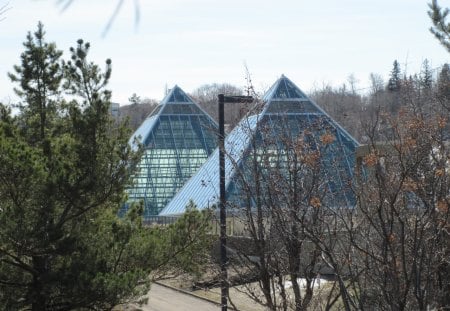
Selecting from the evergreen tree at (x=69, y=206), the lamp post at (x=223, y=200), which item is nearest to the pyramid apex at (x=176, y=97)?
the evergreen tree at (x=69, y=206)

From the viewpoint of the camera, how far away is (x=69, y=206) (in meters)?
12.5

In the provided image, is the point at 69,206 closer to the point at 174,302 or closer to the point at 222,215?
the point at 222,215

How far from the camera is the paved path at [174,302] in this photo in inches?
843

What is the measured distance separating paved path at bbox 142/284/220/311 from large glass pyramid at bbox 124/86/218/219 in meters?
15.9

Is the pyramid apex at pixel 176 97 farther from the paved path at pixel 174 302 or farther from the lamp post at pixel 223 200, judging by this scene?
the lamp post at pixel 223 200

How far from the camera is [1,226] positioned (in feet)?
37.2

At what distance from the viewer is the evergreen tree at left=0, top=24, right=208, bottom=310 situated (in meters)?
11.7

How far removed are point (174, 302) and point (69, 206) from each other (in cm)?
1105

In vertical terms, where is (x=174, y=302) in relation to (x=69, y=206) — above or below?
below

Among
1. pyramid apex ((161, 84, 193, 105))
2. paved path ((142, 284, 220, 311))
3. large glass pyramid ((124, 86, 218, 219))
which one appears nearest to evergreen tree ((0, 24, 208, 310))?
paved path ((142, 284, 220, 311))

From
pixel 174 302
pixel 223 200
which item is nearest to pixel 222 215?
pixel 223 200

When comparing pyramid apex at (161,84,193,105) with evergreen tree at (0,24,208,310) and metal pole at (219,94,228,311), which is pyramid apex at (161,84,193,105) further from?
metal pole at (219,94,228,311)

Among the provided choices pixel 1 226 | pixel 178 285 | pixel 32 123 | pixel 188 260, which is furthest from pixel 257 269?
pixel 178 285

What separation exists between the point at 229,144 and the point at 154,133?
38.9 meters
